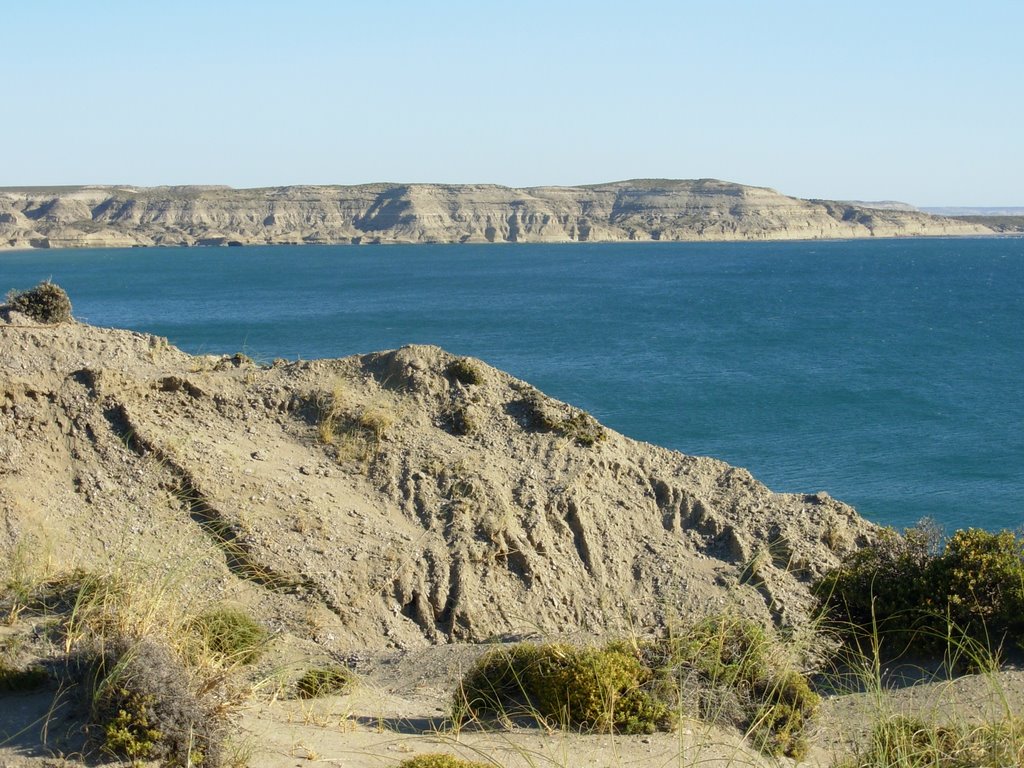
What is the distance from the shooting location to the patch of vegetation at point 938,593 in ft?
41.0

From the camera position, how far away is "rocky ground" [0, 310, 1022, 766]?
13828mm

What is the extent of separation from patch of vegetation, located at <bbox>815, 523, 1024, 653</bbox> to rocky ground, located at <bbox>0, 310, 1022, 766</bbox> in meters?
0.99

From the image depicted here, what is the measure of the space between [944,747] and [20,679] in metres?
7.09

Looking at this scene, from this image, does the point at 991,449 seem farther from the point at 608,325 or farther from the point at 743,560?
the point at 608,325

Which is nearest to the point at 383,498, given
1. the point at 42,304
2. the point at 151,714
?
the point at 42,304

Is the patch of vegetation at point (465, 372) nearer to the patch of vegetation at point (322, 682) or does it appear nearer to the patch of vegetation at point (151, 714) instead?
the patch of vegetation at point (322, 682)

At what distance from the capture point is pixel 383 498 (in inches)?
659

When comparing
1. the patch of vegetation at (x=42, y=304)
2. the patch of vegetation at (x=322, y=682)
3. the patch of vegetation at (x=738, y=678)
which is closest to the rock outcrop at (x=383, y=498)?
the patch of vegetation at (x=42, y=304)

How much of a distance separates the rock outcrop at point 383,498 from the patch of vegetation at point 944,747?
5.66 m

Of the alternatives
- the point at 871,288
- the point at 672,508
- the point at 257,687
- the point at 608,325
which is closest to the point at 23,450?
the point at 257,687

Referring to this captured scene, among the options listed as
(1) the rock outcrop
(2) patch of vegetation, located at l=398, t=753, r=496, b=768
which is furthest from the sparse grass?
(2) patch of vegetation, located at l=398, t=753, r=496, b=768

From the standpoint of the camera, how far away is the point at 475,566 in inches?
622

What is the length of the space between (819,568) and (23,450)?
1166 cm

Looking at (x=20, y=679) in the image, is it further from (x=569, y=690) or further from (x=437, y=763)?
(x=569, y=690)
